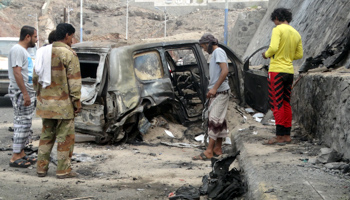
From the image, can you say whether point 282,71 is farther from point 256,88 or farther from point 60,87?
point 60,87

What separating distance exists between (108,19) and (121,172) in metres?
55.2

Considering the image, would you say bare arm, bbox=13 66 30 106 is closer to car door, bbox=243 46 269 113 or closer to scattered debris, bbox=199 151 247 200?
scattered debris, bbox=199 151 247 200

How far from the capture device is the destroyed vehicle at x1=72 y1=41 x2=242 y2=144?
6.68 meters

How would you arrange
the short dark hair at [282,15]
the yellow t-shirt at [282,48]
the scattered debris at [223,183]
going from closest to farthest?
the scattered debris at [223,183] < the yellow t-shirt at [282,48] < the short dark hair at [282,15]

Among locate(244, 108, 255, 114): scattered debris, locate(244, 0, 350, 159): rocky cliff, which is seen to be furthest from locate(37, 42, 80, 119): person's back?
locate(244, 108, 255, 114): scattered debris

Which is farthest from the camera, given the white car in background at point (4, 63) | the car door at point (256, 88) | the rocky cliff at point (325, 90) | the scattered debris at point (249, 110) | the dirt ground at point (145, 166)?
the white car in background at point (4, 63)

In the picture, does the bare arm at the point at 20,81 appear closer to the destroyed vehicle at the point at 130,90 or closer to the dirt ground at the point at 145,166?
the dirt ground at the point at 145,166

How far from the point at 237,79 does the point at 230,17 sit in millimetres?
44760

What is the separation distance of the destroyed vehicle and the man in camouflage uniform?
1.43 m

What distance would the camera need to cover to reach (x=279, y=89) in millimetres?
5895

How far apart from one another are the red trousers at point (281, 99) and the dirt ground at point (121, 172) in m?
0.87

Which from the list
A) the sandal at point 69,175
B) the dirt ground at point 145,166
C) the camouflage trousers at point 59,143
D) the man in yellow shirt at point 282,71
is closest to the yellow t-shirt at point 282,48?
the man in yellow shirt at point 282,71

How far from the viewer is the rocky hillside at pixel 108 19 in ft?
167

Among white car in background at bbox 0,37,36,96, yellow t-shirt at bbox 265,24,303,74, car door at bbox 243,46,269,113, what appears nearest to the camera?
yellow t-shirt at bbox 265,24,303,74
